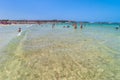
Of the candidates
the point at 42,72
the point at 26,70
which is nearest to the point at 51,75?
the point at 42,72

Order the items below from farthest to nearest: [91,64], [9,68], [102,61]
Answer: [102,61] → [91,64] → [9,68]

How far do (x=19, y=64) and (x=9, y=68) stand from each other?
1125mm

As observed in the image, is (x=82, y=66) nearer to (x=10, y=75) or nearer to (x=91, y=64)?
(x=91, y=64)

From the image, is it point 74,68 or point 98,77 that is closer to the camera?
point 98,77

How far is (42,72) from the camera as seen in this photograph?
10.1 meters

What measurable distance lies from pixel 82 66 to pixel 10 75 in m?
3.69

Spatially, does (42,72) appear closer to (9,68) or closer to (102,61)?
(9,68)

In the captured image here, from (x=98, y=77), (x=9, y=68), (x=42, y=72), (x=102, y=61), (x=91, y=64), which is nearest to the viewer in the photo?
(x=98, y=77)

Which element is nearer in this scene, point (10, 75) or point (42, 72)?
point (10, 75)

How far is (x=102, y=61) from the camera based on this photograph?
12.7 metres

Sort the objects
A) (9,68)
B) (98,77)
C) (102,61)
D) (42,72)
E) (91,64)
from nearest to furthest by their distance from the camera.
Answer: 1. (98,77)
2. (42,72)
3. (9,68)
4. (91,64)
5. (102,61)

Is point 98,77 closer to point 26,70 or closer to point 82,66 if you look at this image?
point 82,66

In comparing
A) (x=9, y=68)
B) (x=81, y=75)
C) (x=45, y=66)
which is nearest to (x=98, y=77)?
(x=81, y=75)

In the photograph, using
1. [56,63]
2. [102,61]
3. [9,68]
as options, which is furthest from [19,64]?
[102,61]
